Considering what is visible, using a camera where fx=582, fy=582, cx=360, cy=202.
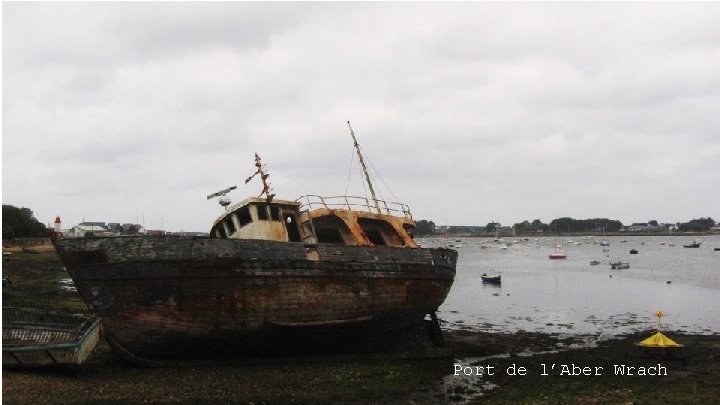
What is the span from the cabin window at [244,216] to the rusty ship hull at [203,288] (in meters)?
2.45

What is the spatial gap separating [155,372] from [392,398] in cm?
645

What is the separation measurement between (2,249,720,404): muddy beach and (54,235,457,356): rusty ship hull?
1.08m

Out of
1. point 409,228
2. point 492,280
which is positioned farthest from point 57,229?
point 492,280

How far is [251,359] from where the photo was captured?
17.1 meters

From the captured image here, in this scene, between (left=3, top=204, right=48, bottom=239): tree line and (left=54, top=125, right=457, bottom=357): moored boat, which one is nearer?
(left=54, top=125, right=457, bottom=357): moored boat

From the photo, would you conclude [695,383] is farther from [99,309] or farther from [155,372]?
[99,309]

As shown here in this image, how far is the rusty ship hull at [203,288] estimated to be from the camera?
15.6 metres

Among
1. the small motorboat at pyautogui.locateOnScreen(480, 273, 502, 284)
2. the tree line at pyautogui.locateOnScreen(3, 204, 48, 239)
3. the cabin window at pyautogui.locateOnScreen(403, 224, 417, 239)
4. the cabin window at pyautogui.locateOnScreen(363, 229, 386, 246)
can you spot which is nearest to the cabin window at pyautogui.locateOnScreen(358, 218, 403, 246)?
the cabin window at pyautogui.locateOnScreen(363, 229, 386, 246)

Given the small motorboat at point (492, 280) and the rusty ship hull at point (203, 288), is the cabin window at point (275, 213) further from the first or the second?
the small motorboat at point (492, 280)

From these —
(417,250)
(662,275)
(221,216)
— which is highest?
(221,216)

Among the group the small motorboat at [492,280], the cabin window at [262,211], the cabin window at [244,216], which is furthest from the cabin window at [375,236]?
the small motorboat at [492,280]

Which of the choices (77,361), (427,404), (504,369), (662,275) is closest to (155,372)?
(77,361)

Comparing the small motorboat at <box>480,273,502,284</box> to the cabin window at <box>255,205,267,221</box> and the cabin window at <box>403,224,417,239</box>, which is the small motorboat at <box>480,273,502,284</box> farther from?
the cabin window at <box>255,205,267,221</box>

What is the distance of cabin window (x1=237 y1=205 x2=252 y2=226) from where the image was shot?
18.6 meters
